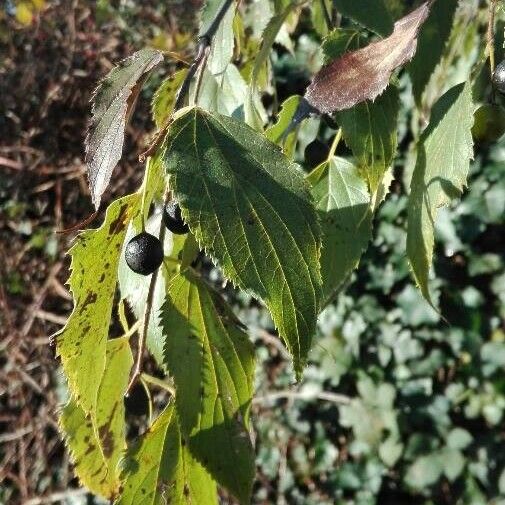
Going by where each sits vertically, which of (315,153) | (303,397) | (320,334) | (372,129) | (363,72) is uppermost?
(363,72)

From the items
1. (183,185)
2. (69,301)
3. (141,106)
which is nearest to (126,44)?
(141,106)

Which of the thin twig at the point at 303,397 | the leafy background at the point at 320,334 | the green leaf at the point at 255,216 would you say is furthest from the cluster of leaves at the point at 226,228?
the thin twig at the point at 303,397

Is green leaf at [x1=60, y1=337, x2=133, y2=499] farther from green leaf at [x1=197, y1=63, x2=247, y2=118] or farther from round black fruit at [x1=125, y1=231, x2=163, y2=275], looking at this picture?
green leaf at [x1=197, y1=63, x2=247, y2=118]

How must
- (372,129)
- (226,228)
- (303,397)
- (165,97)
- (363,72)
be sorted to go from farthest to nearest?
(303,397) → (165,97) → (372,129) → (363,72) → (226,228)

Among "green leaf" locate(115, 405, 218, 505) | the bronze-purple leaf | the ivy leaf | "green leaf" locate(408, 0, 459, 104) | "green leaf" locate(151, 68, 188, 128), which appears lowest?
"green leaf" locate(115, 405, 218, 505)

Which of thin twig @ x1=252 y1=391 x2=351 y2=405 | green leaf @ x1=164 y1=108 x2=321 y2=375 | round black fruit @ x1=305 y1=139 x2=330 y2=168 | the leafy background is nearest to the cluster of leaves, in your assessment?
green leaf @ x1=164 y1=108 x2=321 y2=375

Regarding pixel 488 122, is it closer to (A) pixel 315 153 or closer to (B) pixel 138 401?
(A) pixel 315 153

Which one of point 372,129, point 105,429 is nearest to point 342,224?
point 372,129
